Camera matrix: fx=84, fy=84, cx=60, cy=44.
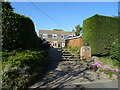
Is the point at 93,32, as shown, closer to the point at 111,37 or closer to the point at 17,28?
the point at 111,37

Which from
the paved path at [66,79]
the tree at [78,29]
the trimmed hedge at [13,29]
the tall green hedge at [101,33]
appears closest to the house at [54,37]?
the tree at [78,29]

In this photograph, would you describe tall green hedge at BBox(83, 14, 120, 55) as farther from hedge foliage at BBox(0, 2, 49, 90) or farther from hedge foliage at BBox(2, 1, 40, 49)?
hedge foliage at BBox(2, 1, 40, 49)

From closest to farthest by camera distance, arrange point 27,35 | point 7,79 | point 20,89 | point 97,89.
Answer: point 7,79 → point 20,89 → point 97,89 → point 27,35

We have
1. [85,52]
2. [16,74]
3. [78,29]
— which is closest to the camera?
[16,74]

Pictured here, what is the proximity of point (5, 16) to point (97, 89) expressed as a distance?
17.0 ft

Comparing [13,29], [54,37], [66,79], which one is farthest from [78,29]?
[13,29]

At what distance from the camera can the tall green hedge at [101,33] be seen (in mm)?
7809

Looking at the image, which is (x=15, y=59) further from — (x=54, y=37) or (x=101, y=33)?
(x=54, y=37)

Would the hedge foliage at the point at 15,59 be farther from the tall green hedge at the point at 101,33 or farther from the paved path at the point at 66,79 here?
the tall green hedge at the point at 101,33

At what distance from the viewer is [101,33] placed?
309 inches

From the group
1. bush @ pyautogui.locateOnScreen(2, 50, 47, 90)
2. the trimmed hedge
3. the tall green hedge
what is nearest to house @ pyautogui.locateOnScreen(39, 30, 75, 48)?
the tall green hedge

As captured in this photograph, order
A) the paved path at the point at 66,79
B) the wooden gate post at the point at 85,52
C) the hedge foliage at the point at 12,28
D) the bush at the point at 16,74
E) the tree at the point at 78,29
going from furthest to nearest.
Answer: the tree at the point at 78,29 < the wooden gate post at the point at 85,52 < the hedge foliage at the point at 12,28 < the paved path at the point at 66,79 < the bush at the point at 16,74

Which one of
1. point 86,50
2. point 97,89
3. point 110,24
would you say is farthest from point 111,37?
point 97,89

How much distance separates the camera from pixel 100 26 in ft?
25.7
